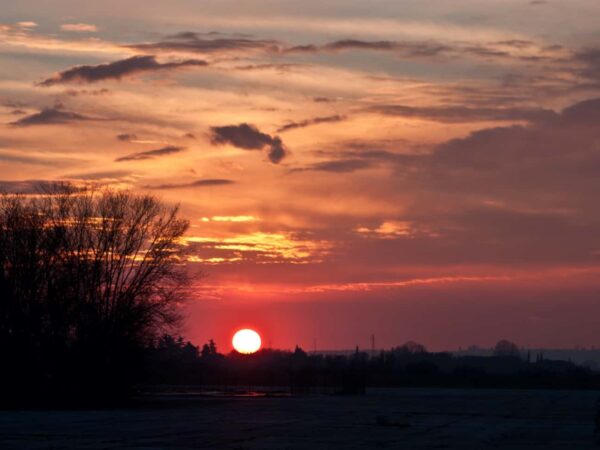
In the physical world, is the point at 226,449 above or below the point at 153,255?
below

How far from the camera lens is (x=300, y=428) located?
111 ft

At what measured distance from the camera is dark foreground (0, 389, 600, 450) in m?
28.0

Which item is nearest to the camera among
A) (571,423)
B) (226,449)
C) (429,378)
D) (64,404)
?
(226,449)

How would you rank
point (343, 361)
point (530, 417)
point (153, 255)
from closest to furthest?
point (530, 417), point (153, 255), point (343, 361)

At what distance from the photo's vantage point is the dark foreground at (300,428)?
28.0 metres

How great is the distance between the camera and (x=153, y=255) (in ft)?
222

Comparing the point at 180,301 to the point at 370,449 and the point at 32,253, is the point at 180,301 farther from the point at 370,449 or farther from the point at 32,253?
the point at 370,449

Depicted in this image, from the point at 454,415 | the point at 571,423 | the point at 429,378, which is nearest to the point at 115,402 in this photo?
the point at 454,415

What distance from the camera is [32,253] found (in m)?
64.7

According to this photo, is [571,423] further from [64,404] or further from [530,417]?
[64,404]

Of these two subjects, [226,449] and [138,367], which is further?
[138,367]

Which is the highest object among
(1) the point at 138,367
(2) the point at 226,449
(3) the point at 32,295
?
(3) the point at 32,295

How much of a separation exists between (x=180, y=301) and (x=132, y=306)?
3314 millimetres

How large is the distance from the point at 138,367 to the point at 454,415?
2525cm
